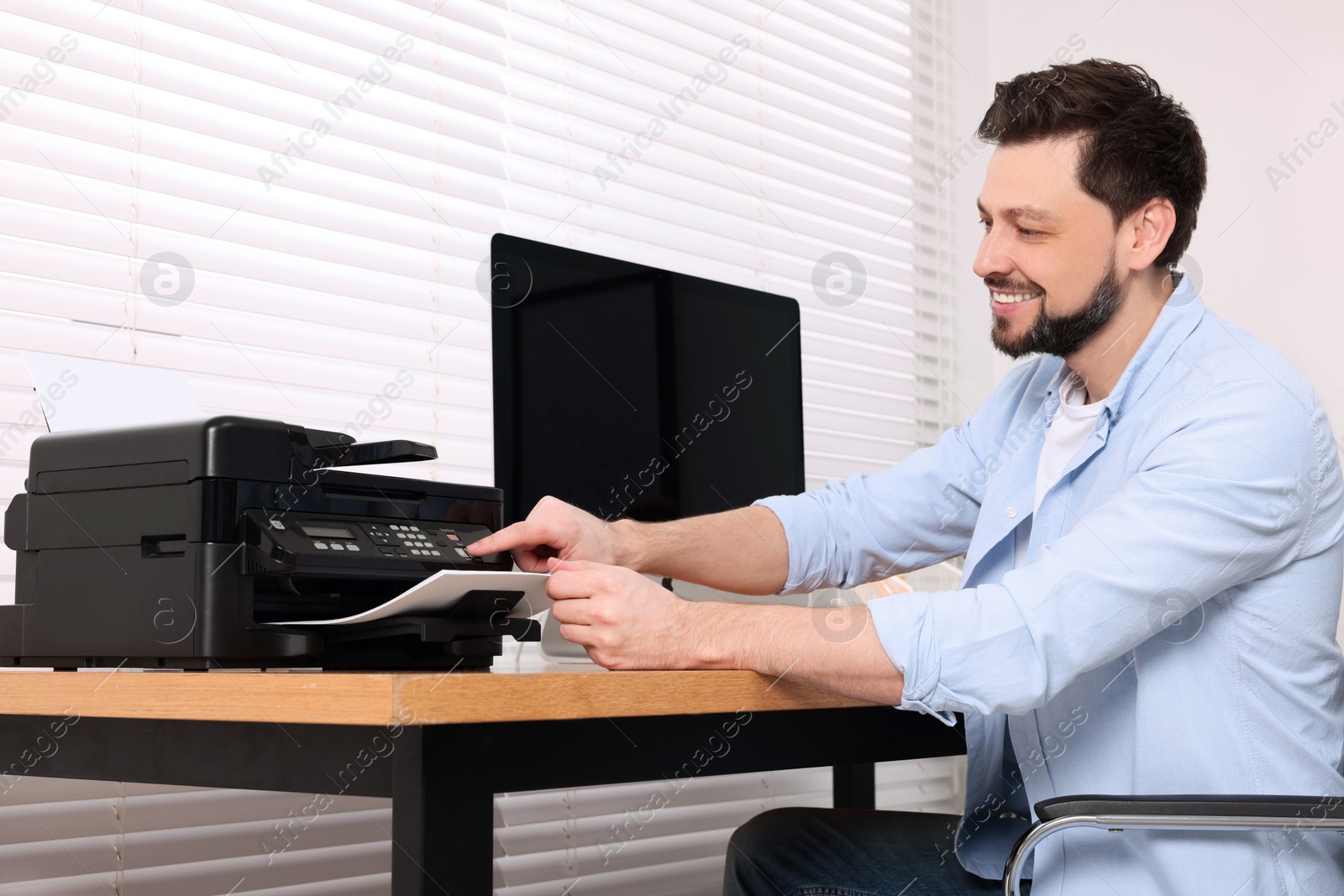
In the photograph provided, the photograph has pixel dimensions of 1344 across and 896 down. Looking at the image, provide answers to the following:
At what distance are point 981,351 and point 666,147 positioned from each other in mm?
1209

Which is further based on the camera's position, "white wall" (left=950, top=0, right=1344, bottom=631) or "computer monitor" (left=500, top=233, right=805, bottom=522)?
"white wall" (left=950, top=0, right=1344, bottom=631)

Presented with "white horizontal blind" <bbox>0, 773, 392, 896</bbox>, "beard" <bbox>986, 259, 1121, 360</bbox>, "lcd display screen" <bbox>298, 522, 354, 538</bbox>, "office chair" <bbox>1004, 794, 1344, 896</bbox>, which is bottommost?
"white horizontal blind" <bbox>0, 773, 392, 896</bbox>

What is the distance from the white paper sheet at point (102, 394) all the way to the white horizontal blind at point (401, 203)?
1.35ft

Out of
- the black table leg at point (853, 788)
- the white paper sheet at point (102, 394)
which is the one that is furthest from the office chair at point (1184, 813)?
the black table leg at point (853, 788)

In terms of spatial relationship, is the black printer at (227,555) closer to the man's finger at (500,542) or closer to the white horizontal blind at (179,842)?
the man's finger at (500,542)

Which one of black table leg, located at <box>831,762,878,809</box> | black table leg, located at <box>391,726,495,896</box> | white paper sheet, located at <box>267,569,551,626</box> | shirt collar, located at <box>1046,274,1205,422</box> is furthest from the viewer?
black table leg, located at <box>831,762,878,809</box>

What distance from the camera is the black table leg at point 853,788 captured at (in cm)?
228

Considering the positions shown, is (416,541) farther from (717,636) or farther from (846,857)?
(846,857)

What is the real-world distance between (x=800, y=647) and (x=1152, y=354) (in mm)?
618

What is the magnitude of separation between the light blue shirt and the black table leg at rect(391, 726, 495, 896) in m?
0.42

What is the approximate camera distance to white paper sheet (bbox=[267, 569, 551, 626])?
0.96 m

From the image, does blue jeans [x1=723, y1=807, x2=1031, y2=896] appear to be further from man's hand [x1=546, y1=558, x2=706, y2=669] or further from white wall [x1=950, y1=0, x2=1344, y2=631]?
white wall [x1=950, y1=0, x2=1344, y2=631]

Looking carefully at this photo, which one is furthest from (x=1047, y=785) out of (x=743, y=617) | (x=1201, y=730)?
(x=743, y=617)

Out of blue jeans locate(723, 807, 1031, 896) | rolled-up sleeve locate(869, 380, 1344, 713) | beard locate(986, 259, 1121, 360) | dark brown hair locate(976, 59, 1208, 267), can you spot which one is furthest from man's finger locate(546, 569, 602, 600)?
dark brown hair locate(976, 59, 1208, 267)
